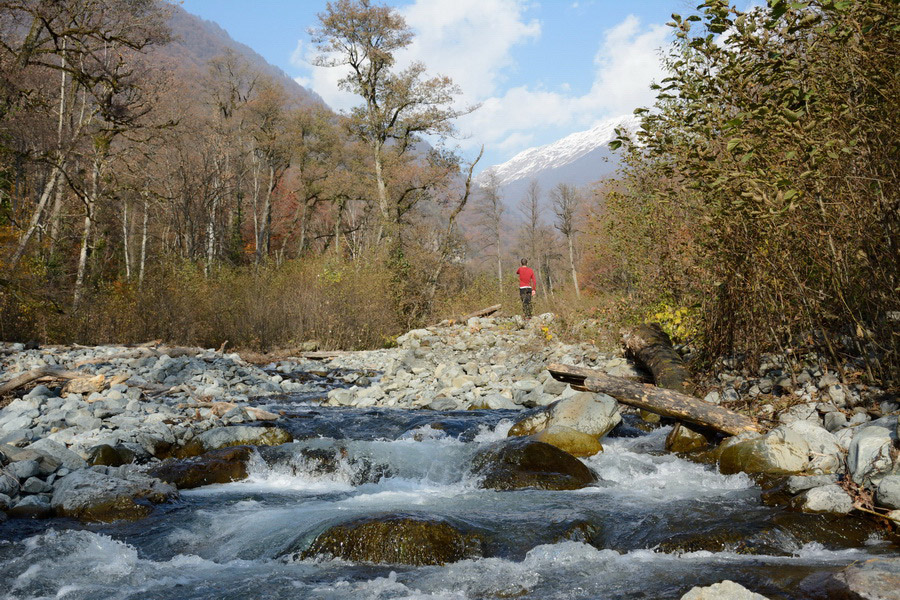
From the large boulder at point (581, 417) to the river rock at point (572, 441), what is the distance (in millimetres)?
214

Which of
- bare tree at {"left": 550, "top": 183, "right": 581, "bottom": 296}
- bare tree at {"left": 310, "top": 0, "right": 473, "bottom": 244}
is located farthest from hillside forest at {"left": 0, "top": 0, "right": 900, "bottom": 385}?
bare tree at {"left": 550, "top": 183, "right": 581, "bottom": 296}

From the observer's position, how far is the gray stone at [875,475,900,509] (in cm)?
374

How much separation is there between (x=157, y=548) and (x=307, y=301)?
37.7 feet

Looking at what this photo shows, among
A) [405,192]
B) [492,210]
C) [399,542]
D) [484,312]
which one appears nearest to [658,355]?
[399,542]

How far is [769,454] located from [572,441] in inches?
71.4

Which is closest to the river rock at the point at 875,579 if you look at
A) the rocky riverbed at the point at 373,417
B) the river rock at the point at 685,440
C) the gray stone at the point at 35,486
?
the rocky riverbed at the point at 373,417

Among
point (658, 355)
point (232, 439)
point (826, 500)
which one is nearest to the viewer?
point (826, 500)

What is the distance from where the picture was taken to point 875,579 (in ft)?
9.21

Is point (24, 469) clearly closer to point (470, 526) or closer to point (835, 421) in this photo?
point (470, 526)

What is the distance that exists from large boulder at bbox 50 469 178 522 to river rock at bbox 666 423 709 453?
4.63 metres

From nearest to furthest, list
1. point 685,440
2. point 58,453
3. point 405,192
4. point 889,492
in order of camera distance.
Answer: point 889,492
point 58,453
point 685,440
point 405,192

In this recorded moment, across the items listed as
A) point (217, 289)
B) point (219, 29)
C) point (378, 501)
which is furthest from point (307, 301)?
point (219, 29)

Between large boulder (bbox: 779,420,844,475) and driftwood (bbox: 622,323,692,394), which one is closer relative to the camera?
large boulder (bbox: 779,420,844,475)

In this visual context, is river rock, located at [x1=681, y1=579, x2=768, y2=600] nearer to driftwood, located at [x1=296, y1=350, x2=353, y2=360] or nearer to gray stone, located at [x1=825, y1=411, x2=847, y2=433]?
gray stone, located at [x1=825, y1=411, x2=847, y2=433]
